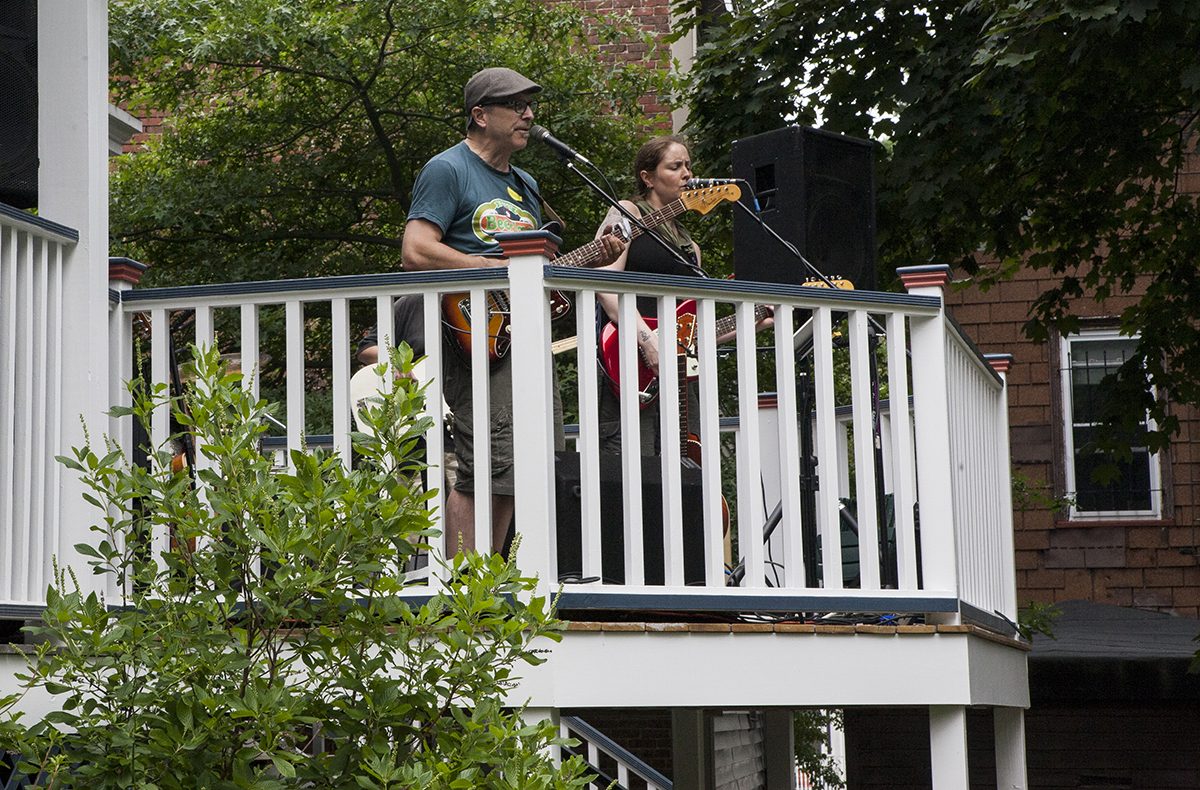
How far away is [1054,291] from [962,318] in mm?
1871

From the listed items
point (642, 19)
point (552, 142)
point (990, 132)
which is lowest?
point (552, 142)

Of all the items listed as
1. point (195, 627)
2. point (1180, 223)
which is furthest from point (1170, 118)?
point (195, 627)

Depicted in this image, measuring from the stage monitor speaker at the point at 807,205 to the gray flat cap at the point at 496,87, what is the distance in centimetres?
106

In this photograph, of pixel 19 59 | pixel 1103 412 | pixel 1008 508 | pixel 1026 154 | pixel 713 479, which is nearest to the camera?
pixel 19 59

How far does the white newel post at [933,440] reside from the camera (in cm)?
487

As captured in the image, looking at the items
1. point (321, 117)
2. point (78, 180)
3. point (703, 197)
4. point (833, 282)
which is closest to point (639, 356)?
point (703, 197)

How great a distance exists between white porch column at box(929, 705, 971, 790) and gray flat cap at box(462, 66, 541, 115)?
7.18ft

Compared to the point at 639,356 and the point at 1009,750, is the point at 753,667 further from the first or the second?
the point at 1009,750

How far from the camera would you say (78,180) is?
14.6ft

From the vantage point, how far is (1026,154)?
9609 mm

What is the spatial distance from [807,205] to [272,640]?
2.85 meters

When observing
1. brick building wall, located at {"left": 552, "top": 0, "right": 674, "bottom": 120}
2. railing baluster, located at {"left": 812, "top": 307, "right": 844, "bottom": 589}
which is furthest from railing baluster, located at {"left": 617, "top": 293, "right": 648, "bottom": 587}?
brick building wall, located at {"left": 552, "top": 0, "right": 674, "bottom": 120}

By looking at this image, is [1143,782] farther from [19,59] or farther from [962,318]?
[19,59]

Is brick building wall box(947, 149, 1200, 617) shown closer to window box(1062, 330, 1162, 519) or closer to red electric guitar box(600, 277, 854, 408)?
window box(1062, 330, 1162, 519)
